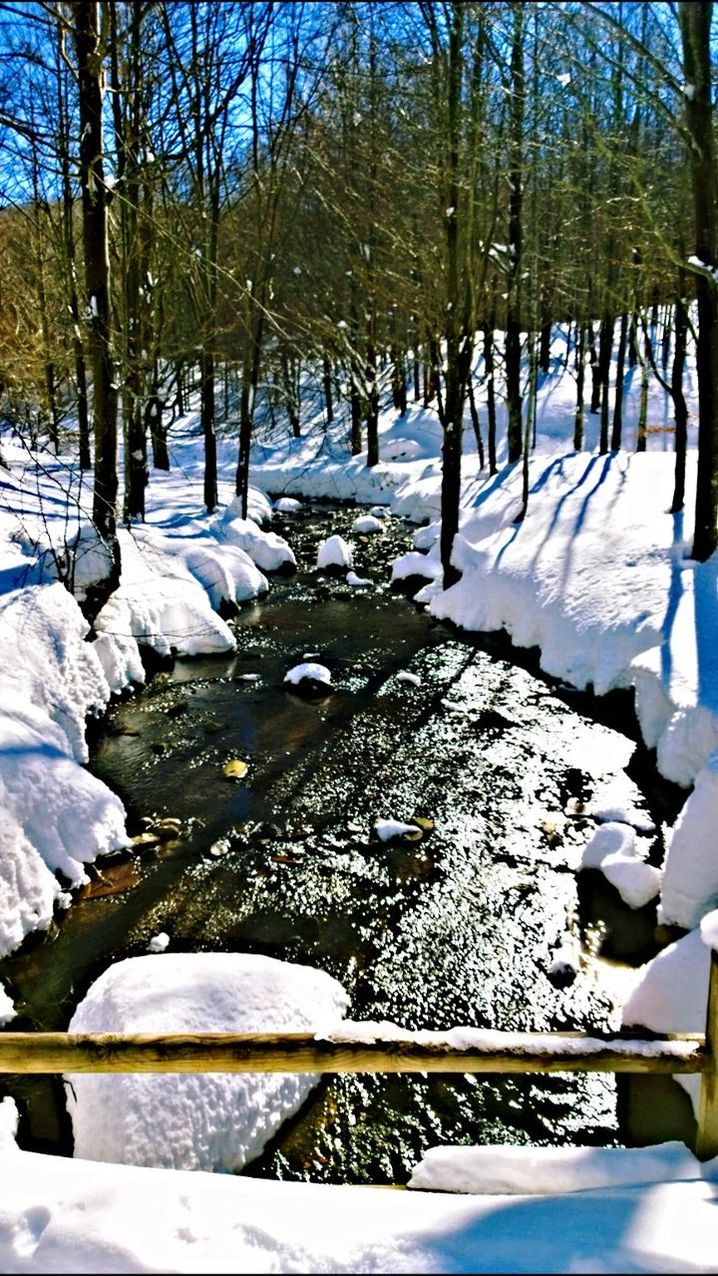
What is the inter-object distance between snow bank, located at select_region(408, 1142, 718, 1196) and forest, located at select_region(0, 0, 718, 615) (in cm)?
399

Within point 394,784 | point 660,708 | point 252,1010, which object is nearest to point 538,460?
point 660,708

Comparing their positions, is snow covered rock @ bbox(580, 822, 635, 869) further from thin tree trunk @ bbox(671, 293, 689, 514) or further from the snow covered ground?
thin tree trunk @ bbox(671, 293, 689, 514)

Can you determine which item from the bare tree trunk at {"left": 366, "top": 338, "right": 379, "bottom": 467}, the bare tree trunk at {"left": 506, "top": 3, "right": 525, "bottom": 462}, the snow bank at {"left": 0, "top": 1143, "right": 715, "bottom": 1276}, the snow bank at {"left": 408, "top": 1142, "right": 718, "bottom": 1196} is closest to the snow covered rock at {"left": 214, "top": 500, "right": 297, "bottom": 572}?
the bare tree trunk at {"left": 506, "top": 3, "right": 525, "bottom": 462}

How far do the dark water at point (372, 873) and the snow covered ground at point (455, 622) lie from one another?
48cm

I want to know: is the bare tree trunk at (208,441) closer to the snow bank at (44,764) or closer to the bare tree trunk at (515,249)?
the bare tree trunk at (515,249)

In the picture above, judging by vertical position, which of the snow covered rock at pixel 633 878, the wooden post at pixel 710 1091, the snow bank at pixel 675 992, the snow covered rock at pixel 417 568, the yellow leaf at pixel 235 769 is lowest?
the snow covered rock at pixel 633 878

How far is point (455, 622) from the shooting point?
1322cm

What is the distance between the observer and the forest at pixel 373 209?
22.4 ft

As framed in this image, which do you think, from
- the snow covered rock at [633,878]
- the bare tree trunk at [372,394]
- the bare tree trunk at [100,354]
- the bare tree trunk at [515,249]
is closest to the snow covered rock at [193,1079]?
the snow covered rock at [633,878]

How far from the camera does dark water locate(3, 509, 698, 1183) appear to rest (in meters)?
4.41

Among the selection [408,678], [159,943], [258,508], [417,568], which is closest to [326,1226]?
[159,943]

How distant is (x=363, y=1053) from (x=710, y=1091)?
1.26 meters

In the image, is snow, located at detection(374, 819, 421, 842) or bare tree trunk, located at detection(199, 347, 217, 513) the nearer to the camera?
snow, located at detection(374, 819, 421, 842)

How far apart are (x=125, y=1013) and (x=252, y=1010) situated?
2.39 feet
